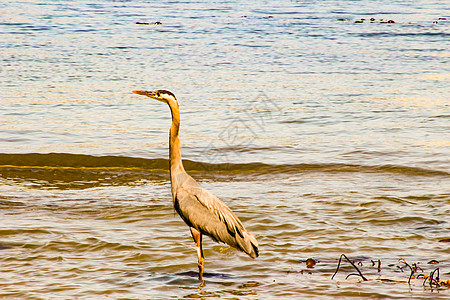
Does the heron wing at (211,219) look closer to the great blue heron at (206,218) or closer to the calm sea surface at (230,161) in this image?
the great blue heron at (206,218)

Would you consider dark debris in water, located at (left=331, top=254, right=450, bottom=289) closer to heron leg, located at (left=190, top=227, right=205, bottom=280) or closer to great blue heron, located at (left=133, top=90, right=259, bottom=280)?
great blue heron, located at (left=133, top=90, right=259, bottom=280)

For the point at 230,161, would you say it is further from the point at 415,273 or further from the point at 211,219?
the point at 415,273

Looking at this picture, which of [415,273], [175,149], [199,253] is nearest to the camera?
[415,273]

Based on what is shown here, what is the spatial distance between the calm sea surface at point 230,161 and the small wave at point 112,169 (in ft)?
0.10

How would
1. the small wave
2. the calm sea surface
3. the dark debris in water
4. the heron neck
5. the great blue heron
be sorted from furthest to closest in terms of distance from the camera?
the small wave
the heron neck
the calm sea surface
the great blue heron
the dark debris in water

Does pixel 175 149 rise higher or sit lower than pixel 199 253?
higher

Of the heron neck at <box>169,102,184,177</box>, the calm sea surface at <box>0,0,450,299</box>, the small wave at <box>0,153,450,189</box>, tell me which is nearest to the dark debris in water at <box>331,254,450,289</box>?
the calm sea surface at <box>0,0,450,299</box>

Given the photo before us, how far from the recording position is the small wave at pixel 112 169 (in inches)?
357

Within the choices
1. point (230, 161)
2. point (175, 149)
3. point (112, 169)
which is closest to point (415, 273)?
point (175, 149)

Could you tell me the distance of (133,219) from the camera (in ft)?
23.0

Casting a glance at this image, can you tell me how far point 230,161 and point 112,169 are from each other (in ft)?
6.12

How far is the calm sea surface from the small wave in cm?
3

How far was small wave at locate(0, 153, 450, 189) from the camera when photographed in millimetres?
9062

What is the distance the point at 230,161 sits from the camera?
9922mm
